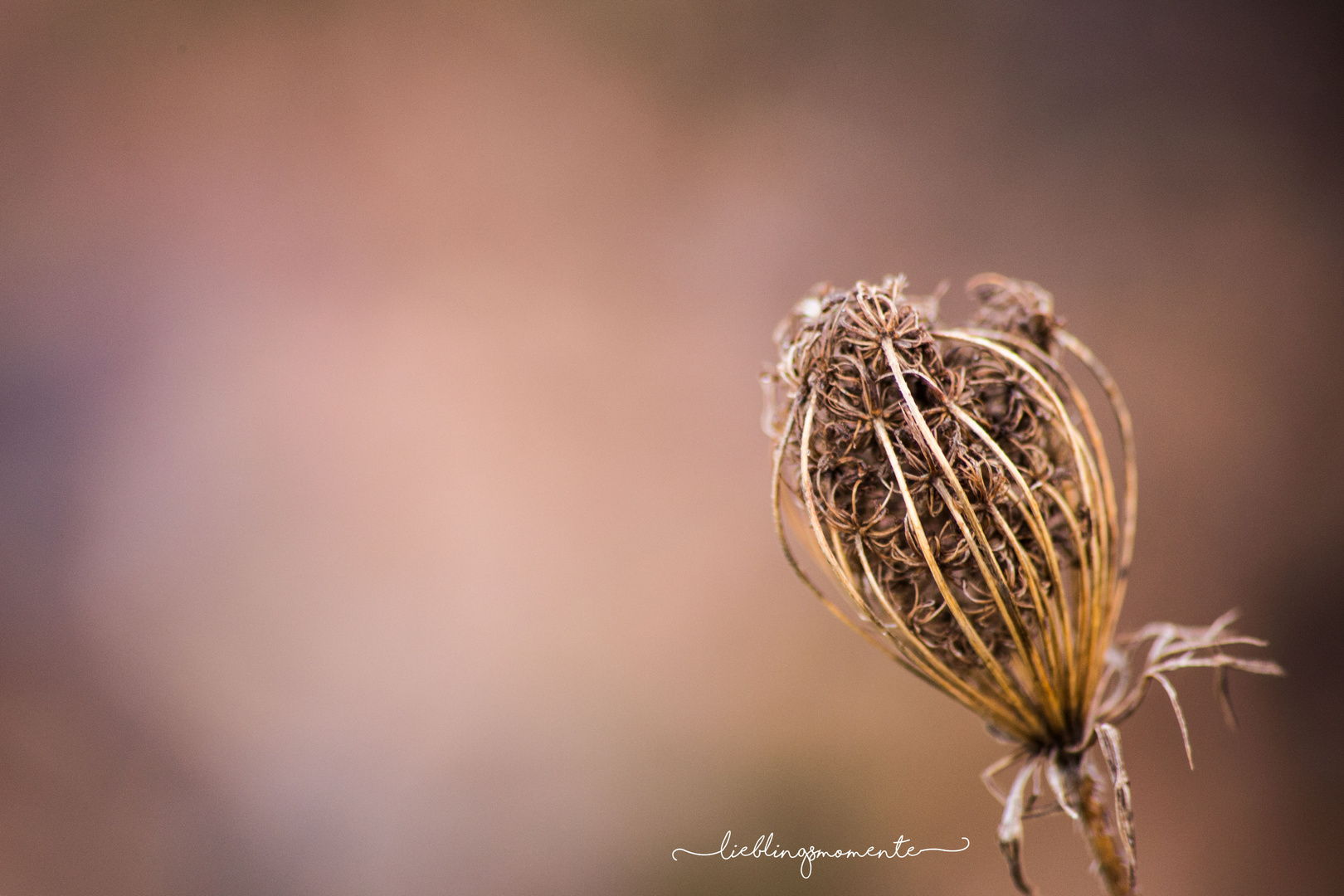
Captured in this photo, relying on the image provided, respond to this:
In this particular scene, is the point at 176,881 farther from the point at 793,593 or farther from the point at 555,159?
the point at 555,159

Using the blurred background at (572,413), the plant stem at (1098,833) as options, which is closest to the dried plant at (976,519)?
the plant stem at (1098,833)

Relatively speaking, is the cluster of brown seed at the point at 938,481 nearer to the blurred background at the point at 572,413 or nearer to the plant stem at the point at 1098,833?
the plant stem at the point at 1098,833

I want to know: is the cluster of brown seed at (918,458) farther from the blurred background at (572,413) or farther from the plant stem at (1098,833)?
the blurred background at (572,413)

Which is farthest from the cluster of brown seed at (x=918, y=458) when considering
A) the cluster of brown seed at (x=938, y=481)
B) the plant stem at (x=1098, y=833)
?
the plant stem at (x=1098, y=833)

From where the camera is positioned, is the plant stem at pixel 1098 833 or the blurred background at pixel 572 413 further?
the blurred background at pixel 572 413

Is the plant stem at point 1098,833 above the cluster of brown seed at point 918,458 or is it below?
below

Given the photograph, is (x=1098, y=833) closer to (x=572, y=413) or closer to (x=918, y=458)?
(x=918, y=458)

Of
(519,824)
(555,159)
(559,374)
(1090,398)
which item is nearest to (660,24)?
(555,159)
